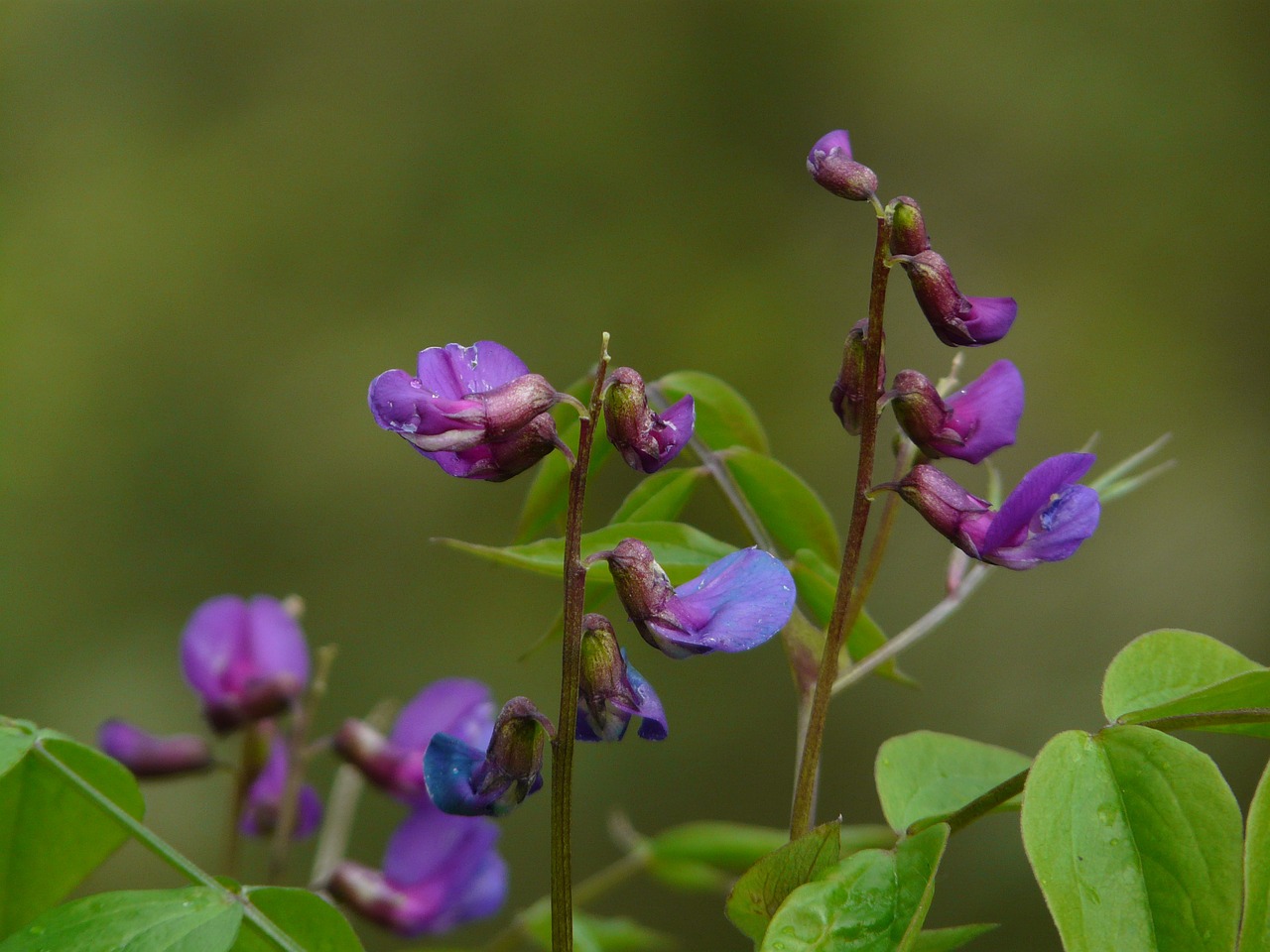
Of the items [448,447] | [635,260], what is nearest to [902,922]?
[448,447]

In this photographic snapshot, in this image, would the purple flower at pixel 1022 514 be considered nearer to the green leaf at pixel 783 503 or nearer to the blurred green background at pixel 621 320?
the green leaf at pixel 783 503

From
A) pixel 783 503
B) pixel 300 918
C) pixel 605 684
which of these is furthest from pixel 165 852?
pixel 783 503

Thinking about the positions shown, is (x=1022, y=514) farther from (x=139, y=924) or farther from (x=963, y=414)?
(x=139, y=924)

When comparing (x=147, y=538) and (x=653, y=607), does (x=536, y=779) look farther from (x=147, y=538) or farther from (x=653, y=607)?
(x=147, y=538)

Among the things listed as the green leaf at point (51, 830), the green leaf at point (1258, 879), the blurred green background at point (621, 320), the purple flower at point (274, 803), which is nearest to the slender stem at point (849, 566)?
the green leaf at point (1258, 879)

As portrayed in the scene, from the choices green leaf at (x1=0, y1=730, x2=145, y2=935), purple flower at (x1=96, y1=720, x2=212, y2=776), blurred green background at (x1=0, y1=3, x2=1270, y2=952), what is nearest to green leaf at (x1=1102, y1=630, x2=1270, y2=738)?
green leaf at (x1=0, y1=730, x2=145, y2=935)

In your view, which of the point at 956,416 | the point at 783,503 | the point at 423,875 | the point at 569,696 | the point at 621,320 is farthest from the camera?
the point at 621,320
